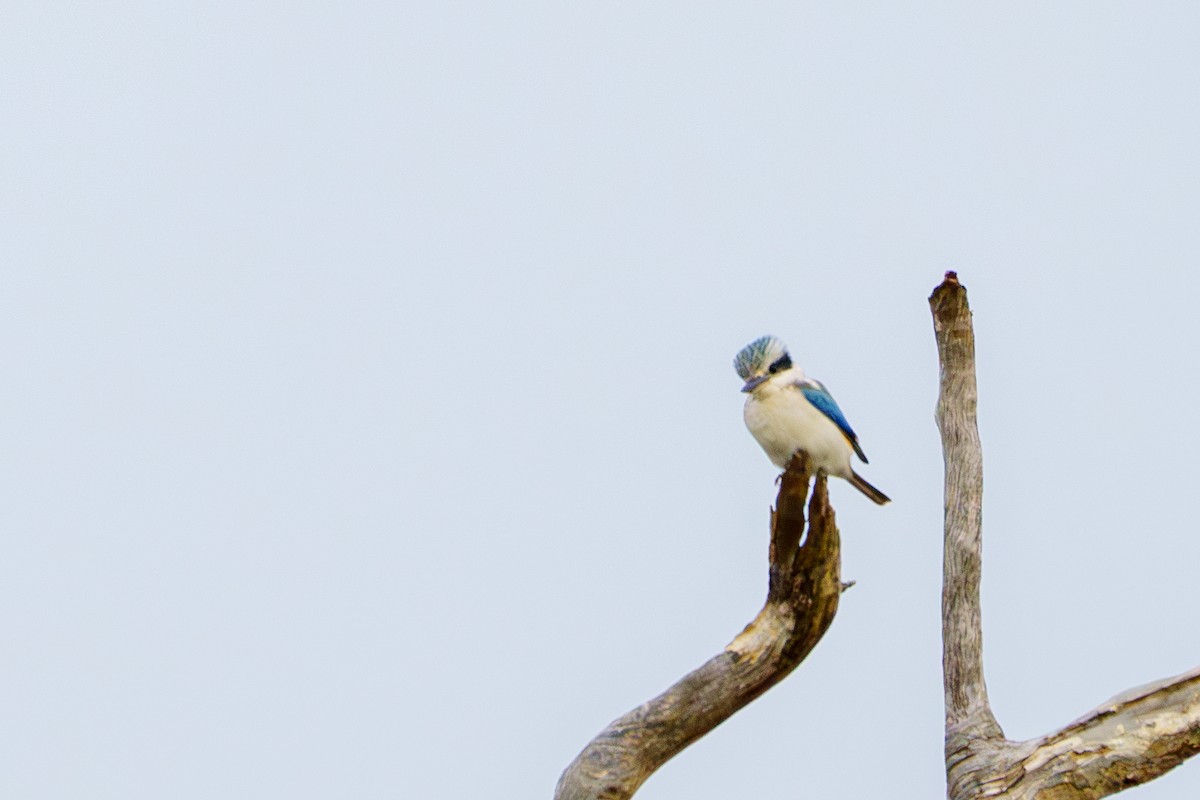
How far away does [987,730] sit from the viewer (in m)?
7.16

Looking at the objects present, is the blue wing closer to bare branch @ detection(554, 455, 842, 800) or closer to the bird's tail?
the bird's tail

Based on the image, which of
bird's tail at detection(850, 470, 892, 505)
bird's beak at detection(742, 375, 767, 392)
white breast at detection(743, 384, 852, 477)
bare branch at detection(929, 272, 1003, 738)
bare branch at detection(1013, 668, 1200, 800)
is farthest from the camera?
bird's tail at detection(850, 470, 892, 505)

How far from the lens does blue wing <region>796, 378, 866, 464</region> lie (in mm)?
8125

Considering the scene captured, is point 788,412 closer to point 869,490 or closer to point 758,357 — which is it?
point 758,357

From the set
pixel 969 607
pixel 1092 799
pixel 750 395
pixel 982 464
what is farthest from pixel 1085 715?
pixel 750 395

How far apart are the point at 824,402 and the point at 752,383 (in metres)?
0.43

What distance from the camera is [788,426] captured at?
7.89m

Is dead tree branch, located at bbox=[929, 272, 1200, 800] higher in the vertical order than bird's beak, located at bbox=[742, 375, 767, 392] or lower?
lower

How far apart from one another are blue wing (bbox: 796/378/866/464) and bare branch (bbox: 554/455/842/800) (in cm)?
106

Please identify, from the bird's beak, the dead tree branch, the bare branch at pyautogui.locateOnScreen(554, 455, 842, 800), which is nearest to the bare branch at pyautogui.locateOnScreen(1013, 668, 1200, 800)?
the dead tree branch

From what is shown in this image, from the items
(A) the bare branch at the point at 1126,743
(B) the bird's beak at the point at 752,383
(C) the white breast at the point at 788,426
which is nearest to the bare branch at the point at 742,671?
(C) the white breast at the point at 788,426

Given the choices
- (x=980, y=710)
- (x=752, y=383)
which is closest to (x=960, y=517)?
(x=980, y=710)

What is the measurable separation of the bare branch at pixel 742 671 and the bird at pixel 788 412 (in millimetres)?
784

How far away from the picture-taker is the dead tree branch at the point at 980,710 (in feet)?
21.7
